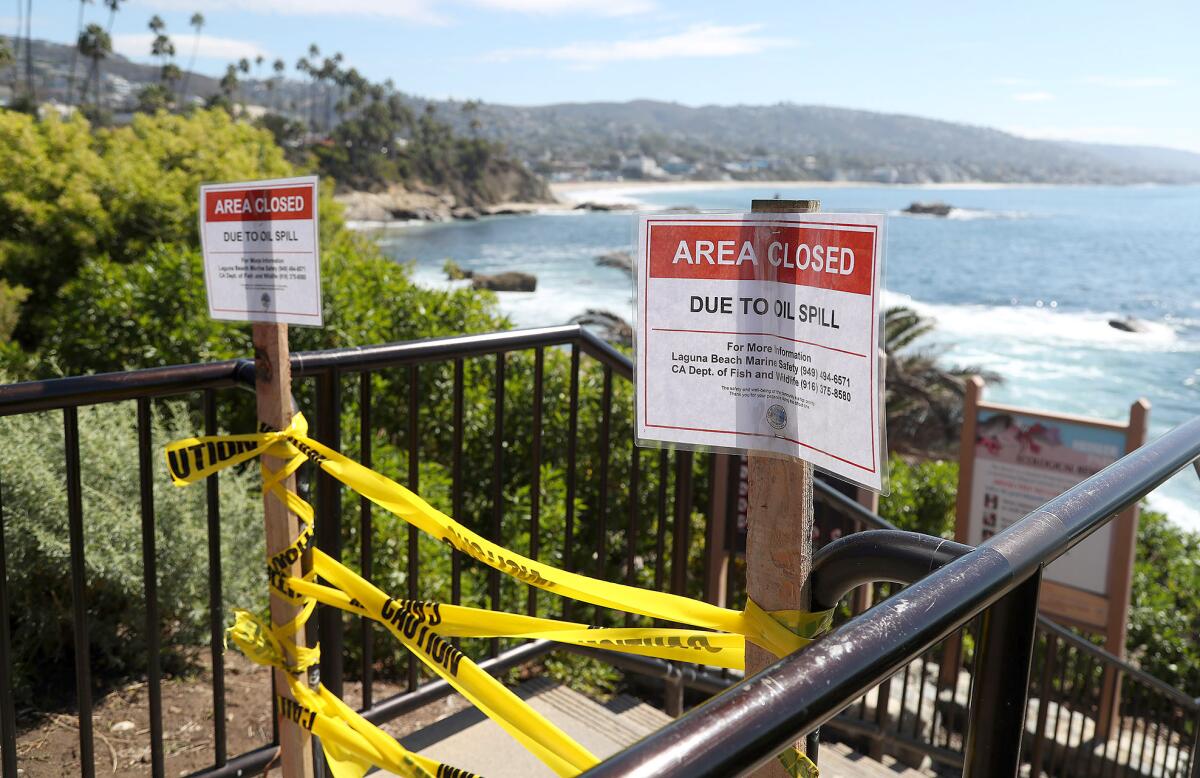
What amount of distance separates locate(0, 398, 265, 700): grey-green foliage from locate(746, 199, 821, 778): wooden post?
320 centimetres

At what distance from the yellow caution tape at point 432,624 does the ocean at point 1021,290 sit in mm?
539

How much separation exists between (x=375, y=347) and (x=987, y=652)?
1812 millimetres

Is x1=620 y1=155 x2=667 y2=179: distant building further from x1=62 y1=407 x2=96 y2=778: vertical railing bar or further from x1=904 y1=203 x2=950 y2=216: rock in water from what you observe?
x1=62 y1=407 x2=96 y2=778: vertical railing bar

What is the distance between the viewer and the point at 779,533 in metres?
1.32

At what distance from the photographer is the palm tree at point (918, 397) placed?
16109 mm

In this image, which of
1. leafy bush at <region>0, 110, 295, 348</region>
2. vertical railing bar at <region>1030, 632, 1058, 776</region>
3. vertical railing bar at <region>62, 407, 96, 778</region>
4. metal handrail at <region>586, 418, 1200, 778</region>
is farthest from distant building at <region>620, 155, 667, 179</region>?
metal handrail at <region>586, 418, 1200, 778</region>

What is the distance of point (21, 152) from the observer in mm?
10812

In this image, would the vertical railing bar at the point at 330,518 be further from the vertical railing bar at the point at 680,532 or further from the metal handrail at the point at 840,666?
the metal handrail at the point at 840,666

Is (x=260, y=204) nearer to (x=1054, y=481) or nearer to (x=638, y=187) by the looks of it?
(x=1054, y=481)

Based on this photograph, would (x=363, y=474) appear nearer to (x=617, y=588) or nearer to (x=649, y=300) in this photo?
(x=617, y=588)

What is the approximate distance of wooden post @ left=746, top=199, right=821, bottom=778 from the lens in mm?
1311

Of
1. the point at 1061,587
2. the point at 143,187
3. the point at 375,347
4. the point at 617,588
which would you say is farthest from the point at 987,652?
the point at 143,187

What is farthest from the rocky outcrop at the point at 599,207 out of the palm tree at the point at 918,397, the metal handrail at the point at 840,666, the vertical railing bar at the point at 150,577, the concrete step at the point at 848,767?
the metal handrail at the point at 840,666

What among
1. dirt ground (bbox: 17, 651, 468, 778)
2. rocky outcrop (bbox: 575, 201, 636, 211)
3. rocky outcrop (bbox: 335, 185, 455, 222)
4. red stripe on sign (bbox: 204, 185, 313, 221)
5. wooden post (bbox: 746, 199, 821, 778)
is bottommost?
dirt ground (bbox: 17, 651, 468, 778)
